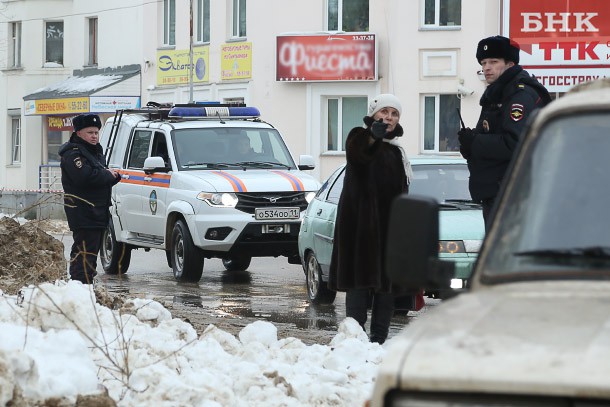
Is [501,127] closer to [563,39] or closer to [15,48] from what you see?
[563,39]

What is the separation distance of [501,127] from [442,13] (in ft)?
87.4

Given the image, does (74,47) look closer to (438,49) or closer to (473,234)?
(438,49)

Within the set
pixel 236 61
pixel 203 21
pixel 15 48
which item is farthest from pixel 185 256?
pixel 15 48

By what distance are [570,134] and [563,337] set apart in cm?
129

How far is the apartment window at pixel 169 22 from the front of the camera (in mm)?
44156

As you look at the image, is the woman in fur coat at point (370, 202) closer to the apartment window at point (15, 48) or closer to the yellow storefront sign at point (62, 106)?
the yellow storefront sign at point (62, 106)

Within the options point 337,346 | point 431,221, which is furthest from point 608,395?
point 337,346

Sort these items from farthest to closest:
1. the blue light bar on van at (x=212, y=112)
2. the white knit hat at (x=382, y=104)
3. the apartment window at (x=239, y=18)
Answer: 1. the apartment window at (x=239, y=18)
2. the blue light bar on van at (x=212, y=112)
3. the white knit hat at (x=382, y=104)

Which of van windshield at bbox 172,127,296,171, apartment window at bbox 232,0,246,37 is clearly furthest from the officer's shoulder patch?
apartment window at bbox 232,0,246,37

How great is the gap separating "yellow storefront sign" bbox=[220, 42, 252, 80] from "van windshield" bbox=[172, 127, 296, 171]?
2094cm

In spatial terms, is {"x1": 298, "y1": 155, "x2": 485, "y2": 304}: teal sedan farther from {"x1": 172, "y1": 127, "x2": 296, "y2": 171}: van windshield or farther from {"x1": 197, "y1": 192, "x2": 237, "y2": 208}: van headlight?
{"x1": 172, "y1": 127, "x2": 296, "y2": 171}: van windshield

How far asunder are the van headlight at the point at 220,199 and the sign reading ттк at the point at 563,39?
1875 cm

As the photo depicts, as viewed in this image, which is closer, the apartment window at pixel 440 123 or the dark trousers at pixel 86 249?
the dark trousers at pixel 86 249

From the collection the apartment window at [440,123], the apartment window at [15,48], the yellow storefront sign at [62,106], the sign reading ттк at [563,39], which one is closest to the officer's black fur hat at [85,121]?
the sign reading ттк at [563,39]
